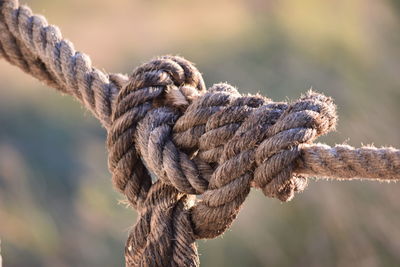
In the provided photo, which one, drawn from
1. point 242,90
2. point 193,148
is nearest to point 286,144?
point 193,148

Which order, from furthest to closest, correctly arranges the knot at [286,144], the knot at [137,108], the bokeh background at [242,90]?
the bokeh background at [242,90] → the knot at [137,108] → the knot at [286,144]

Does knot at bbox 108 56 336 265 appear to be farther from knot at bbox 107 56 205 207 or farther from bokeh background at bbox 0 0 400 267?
bokeh background at bbox 0 0 400 267

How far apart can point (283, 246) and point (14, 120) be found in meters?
1.64

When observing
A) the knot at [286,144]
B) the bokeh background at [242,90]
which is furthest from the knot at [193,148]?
the bokeh background at [242,90]

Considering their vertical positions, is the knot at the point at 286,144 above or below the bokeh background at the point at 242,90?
below

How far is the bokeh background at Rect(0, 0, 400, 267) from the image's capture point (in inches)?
101

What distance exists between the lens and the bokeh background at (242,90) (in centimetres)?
256

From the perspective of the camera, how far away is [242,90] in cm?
314

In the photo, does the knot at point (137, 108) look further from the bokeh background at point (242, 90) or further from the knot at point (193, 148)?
the bokeh background at point (242, 90)

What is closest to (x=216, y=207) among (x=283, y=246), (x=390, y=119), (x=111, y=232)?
(x=283, y=246)

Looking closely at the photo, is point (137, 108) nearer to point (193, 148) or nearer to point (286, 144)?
point (193, 148)

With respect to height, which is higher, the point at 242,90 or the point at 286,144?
the point at 242,90

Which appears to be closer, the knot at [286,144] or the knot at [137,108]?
the knot at [286,144]

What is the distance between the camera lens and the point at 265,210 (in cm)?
262
